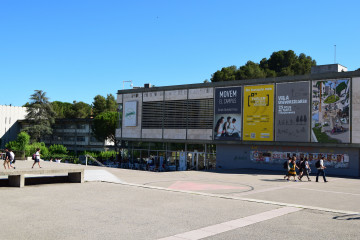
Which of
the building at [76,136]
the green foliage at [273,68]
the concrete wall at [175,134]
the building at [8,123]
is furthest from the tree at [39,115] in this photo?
the concrete wall at [175,134]

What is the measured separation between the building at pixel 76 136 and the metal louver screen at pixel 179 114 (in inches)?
Result: 1399

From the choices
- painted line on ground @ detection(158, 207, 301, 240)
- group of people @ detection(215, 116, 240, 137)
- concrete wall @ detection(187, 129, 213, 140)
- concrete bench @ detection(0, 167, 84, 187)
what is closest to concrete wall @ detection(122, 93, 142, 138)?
concrete wall @ detection(187, 129, 213, 140)

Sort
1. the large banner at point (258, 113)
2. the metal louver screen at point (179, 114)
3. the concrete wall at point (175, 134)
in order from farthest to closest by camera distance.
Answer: the concrete wall at point (175, 134)
the metal louver screen at point (179, 114)
the large banner at point (258, 113)

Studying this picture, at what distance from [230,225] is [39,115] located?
3000 inches

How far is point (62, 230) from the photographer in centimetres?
959

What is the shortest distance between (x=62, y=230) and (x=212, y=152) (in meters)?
30.9

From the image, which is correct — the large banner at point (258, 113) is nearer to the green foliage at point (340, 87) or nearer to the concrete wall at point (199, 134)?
the concrete wall at point (199, 134)

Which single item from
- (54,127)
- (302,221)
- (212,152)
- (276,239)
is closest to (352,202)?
(302,221)

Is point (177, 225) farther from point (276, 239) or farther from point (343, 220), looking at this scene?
point (343, 220)

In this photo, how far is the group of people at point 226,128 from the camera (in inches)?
1455

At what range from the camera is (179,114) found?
42.0 m

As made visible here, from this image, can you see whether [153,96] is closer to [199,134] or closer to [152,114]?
[152,114]

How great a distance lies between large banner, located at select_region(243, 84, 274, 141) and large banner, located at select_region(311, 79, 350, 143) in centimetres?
393

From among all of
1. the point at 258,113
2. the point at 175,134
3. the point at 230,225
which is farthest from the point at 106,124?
the point at 230,225
